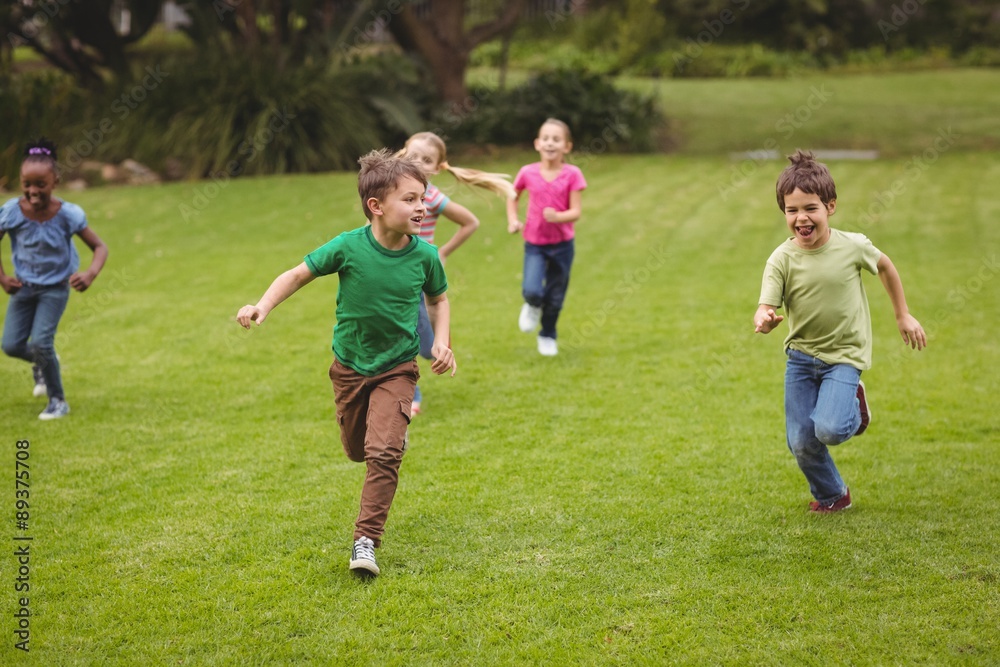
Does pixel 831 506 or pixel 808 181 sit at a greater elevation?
pixel 808 181

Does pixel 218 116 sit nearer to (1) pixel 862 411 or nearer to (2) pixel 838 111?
(2) pixel 838 111

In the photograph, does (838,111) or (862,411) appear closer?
(862,411)

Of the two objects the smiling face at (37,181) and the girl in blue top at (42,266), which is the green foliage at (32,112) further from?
the smiling face at (37,181)

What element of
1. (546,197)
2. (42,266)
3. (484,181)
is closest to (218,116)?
(546,197)

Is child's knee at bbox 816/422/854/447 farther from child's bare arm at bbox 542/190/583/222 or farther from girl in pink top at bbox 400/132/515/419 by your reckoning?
child's bare arm at bbox 542/190/583/222

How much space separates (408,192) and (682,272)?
25.2 ft

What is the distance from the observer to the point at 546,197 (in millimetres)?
8023

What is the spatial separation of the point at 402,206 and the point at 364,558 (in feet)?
5.01

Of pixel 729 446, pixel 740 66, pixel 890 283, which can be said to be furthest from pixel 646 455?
pixel 740 66

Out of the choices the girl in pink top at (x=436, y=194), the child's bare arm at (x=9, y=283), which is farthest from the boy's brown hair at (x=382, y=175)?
the child's bare arm at (x=9, y=283)

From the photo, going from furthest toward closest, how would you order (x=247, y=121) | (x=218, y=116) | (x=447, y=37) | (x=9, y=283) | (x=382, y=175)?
(x=447, y=37) < (x=247, y=121) < (x=218, y=116) < (x=9, y=283) < (x=382, y=175)

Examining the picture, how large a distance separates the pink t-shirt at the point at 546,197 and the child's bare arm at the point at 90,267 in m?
3.05

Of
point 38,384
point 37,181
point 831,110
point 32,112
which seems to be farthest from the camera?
point 831,110

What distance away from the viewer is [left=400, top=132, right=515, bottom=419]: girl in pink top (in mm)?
6512
